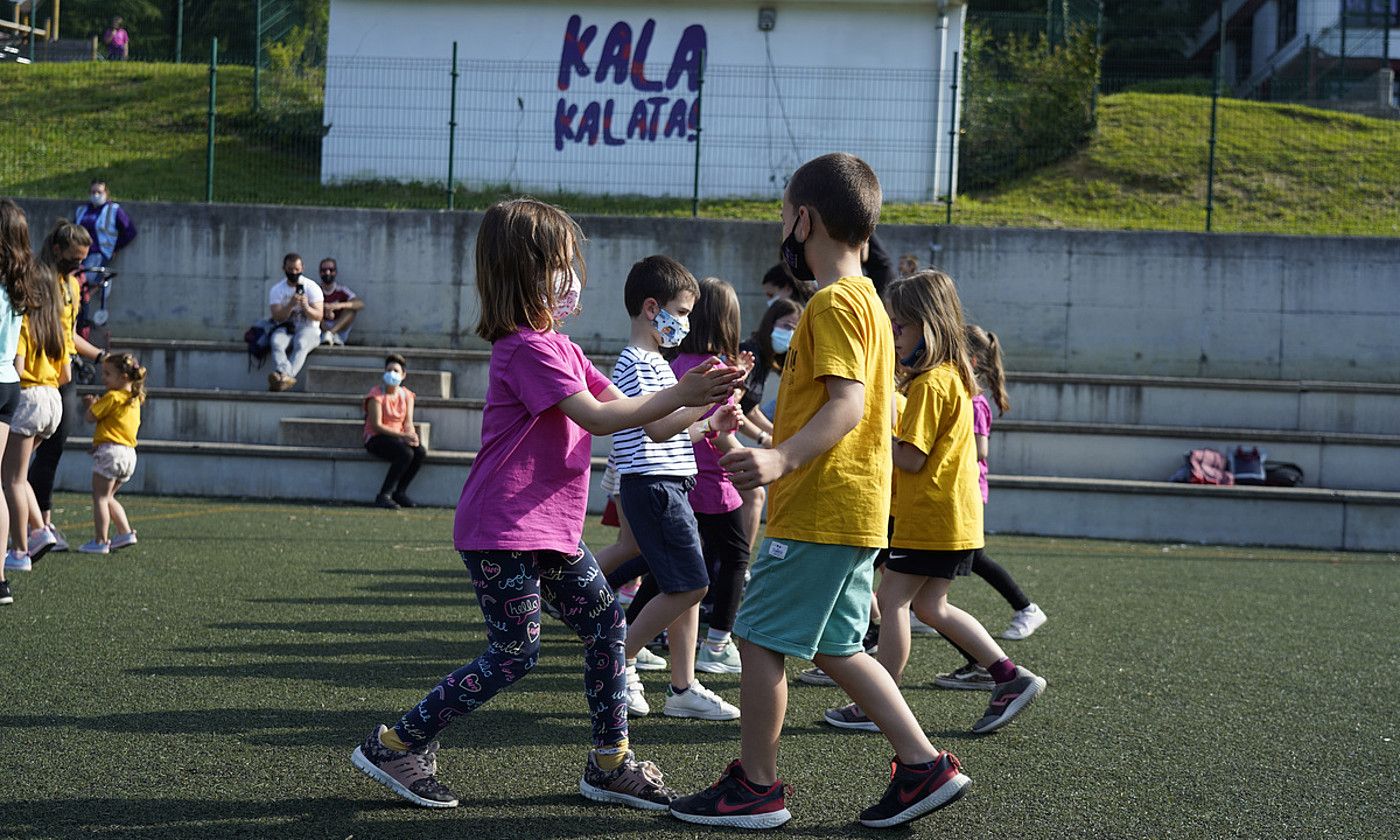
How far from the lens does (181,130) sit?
21422mm

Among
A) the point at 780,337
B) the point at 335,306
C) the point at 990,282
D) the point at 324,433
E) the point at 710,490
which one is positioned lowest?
the point at 324,433

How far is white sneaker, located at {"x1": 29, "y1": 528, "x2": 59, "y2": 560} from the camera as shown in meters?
7.61

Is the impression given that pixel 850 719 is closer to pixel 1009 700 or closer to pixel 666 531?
pixel 1009 700

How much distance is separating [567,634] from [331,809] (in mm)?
2971

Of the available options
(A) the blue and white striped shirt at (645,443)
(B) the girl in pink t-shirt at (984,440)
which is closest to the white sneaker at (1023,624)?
(B) the girl in pink t-shirt at (984,440)

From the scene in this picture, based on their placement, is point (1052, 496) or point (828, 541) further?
point (1052, 496)

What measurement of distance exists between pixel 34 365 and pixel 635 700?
4458 millimetres

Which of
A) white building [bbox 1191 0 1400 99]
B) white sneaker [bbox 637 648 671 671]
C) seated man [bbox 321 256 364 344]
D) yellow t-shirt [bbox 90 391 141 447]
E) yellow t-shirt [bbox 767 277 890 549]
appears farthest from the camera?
white building [bbox 1191 0 1400 99]

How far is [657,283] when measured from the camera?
4879 mm

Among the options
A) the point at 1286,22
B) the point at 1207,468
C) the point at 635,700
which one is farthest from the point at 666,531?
the point at 1286,22

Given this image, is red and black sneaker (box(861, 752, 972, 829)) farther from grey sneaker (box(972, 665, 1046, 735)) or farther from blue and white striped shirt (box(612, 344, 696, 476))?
blue and white striped shirt (box(612, 344, 696, 476))

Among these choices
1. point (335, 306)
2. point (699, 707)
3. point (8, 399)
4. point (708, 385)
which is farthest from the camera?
point (335, 306)

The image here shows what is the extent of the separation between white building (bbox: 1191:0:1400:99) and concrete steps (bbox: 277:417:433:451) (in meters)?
21.2

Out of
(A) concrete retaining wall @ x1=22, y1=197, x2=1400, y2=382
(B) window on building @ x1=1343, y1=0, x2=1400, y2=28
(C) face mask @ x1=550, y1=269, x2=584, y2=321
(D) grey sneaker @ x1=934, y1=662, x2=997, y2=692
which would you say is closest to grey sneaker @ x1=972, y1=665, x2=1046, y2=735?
(D) grey sneaker @ x1=934, y1=662, x2=997, y2=692
